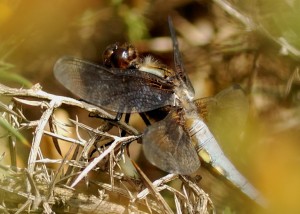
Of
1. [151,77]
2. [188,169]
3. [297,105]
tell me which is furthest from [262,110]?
[188,169]

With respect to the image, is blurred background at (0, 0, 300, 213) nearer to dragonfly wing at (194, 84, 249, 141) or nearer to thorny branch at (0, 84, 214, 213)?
dragonfly wing at (194, 84, 249, 141)

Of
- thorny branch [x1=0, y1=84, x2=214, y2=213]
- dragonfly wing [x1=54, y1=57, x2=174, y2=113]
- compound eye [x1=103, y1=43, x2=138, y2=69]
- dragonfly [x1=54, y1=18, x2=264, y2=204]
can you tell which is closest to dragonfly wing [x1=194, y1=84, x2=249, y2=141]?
dragonfly [x1=54, y1=18, x2=264, y2=204]

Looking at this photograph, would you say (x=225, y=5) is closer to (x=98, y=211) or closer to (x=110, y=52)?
(x=110, y=52)

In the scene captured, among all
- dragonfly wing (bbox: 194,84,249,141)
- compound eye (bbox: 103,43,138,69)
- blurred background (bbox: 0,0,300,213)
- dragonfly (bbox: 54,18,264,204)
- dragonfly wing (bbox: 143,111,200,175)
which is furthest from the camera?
blurred background (bbox: 0,0,300,213)

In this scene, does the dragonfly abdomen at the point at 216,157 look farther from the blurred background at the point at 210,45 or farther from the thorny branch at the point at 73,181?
the thorny branch at the point at 73,181

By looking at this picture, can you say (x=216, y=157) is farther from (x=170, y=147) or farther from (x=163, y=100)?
(x=170, y=147)
